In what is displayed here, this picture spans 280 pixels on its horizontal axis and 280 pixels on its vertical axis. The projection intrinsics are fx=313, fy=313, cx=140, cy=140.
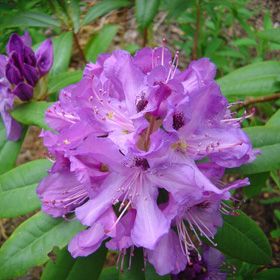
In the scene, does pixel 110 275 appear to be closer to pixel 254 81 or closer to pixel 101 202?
pixel 101 202

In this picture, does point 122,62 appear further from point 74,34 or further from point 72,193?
point 74,34

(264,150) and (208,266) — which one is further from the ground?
(264,150)

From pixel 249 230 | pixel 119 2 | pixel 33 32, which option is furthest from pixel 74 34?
pixel 249 230

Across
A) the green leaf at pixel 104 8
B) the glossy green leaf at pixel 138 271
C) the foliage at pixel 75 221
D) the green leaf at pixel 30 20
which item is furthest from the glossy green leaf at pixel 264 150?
the green leaf at pixel 30 20

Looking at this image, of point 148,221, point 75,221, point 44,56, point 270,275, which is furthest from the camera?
point 270,275

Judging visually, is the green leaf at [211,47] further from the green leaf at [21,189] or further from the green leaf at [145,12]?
the green leaf at [21,189]

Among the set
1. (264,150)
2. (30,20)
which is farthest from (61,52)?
(264,150)
